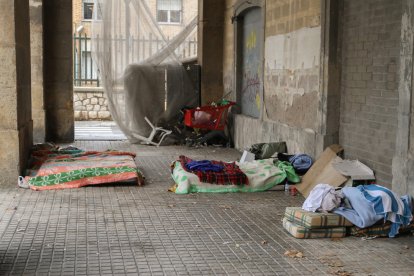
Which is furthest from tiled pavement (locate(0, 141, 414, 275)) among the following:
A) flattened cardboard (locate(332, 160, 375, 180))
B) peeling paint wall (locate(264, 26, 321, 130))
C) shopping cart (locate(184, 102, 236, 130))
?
shopping cart (locate(184, 102, 236, 130))

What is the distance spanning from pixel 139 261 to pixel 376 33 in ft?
13.4

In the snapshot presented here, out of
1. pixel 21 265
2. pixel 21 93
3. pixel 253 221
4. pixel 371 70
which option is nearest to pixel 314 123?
pixel 371 70

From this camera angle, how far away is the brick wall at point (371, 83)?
699cm

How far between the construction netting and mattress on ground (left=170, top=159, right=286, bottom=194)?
4705 millimetres

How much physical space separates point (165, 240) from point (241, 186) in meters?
2.62

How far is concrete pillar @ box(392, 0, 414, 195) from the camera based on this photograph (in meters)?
6.40

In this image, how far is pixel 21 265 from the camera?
5.04 metres

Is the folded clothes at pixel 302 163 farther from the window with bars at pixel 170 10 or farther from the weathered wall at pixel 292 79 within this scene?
the window with bars at pixel 170 10

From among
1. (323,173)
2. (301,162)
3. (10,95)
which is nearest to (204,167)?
(301,162)

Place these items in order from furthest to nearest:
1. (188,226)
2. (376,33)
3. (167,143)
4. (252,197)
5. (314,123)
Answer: (167,143)
(314,123)
(252,197)
(376,33)
(188,226)

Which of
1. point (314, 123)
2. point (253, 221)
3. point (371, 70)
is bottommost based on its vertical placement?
point (253, 221)

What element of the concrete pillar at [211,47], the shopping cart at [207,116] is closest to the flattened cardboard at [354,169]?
the shopping cart at [207,116]

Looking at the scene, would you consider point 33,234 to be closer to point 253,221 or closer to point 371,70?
point 253,221

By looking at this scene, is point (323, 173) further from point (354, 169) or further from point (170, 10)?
point (170, 10)
